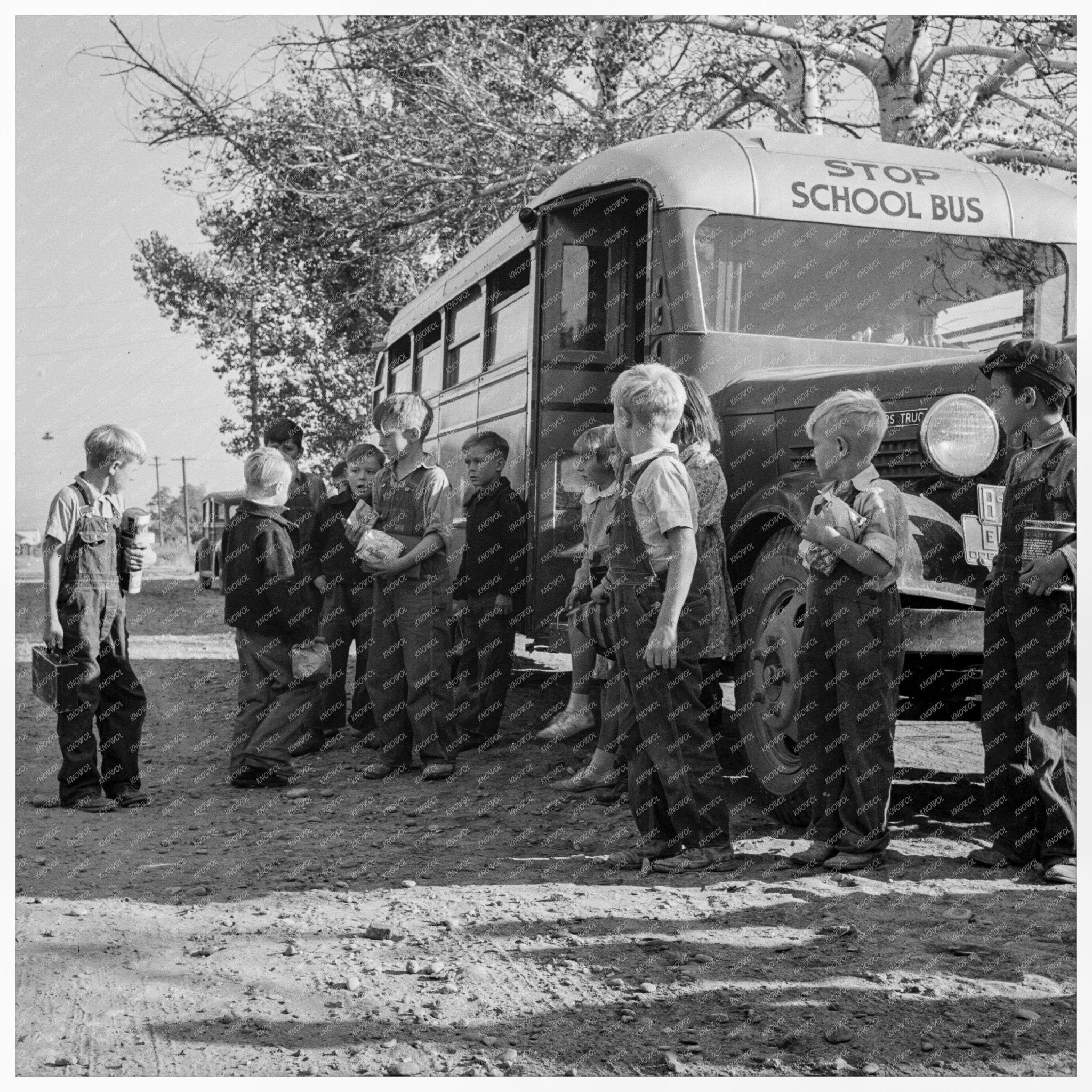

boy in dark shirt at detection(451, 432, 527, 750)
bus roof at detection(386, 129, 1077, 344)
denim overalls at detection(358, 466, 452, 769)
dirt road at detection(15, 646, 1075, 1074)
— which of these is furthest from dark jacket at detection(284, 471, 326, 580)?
bus roof at detection(386, 129, 1077, 344)

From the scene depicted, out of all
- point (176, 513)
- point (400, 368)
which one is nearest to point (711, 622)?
point (400, 368)

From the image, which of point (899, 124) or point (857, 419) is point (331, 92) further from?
point (857, 419)

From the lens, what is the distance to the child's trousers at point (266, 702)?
18.1 feet

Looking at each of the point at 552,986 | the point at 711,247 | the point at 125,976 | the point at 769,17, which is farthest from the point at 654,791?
the point at 769,17

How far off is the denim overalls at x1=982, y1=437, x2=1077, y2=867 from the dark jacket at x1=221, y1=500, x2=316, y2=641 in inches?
118

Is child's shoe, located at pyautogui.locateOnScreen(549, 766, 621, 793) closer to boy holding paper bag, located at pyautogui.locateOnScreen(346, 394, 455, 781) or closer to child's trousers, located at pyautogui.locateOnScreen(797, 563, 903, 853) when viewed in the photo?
boy holding paper bag, located at pyautogui.locateOnScreen(346, 394, 455, 781)

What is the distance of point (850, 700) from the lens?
406 centimetres

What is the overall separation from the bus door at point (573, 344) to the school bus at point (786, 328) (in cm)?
1

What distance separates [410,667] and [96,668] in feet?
4.79

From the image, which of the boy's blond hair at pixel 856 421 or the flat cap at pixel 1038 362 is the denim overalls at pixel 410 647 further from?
the flat cap at pixel 1038 362

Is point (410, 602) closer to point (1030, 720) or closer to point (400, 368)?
point (1030, 720)

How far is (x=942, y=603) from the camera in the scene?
4340 mm

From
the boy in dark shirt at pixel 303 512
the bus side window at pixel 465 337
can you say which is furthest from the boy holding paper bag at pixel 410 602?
the bus side window at pixel 465 337
